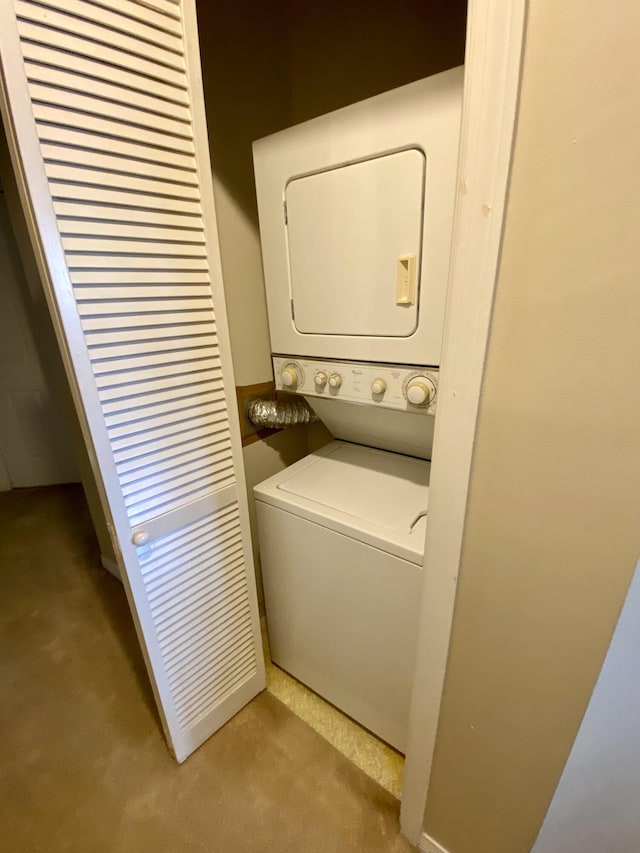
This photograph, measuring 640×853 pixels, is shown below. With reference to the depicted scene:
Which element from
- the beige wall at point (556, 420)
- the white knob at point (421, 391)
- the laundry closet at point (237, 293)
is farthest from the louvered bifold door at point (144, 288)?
the beige wall at point (556, 420)

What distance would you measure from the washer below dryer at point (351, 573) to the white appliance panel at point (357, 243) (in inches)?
20.9

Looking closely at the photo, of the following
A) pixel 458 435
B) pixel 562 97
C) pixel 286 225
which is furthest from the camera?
pixel 286 225

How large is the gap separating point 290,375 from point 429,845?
58.2 inches

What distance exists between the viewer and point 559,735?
79 centimetres

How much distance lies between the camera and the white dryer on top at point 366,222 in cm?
89

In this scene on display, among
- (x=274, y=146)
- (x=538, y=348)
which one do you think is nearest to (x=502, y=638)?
(x=538, y=348)

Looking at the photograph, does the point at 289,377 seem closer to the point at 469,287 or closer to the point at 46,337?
the point at 469,287

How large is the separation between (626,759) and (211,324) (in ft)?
4.64

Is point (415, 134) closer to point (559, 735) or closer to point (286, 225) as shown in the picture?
point (286, 225)

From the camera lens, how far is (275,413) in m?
1.60

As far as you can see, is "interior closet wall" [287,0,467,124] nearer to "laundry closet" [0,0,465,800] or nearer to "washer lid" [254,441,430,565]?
"laundry closet" [0,0,465,800]

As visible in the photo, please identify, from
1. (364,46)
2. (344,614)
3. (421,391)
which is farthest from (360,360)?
(364,46)

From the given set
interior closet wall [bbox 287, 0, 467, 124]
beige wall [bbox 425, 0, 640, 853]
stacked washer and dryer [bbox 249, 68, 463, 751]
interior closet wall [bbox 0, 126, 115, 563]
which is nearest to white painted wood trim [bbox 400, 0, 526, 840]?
beige wall [bbox 425, 0, 640, 853]

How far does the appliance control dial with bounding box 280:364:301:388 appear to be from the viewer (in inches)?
52.6
